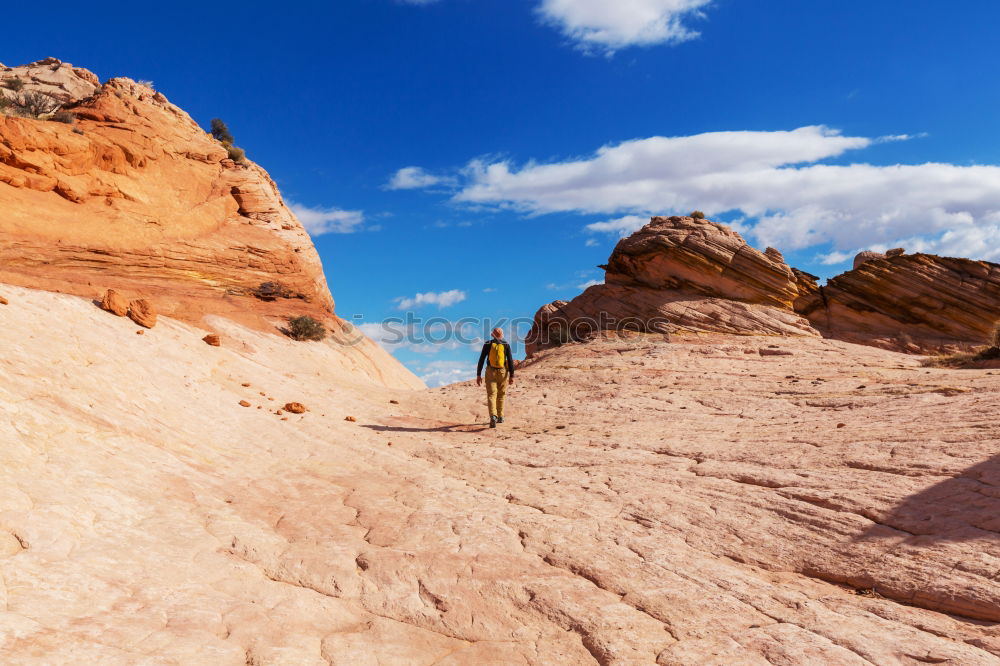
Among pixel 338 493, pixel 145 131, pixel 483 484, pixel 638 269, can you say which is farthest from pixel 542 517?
pixel 145 131

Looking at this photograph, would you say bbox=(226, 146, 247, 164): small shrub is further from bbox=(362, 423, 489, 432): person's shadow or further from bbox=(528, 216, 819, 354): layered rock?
bbox=(362, 423, 489, 432): person's shadow

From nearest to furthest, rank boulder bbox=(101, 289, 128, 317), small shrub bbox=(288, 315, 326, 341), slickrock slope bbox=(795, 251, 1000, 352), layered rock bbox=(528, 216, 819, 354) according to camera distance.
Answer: boulder bbox=(101, 289, 128, 317), small shrub bbox=(288, 315, 326, 341), slickrock slope bbox=(795, 251, 1000, 352), layered rock bbox=(528, 216, 819, 354)

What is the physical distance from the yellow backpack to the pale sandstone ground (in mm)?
1844

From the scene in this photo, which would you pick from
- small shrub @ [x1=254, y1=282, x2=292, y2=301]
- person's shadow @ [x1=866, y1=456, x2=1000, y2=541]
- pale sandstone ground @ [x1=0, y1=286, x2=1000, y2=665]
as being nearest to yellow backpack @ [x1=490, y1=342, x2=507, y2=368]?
pale sandstone ground @ [x1=0, y1=286, x2=1000, y2=665]

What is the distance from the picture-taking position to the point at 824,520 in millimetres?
6137

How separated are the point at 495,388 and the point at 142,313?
847 centimetres

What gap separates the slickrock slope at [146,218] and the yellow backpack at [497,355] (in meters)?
9.77

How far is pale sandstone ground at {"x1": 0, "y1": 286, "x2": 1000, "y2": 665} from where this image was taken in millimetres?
4129

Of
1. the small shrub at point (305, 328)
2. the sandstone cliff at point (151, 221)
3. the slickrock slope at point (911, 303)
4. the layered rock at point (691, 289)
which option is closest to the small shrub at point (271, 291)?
the sandstone cliff at point (151, 221)

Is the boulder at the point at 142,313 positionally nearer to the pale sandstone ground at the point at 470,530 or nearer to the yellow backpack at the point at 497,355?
the pale sandstone ground at the point at 470,530

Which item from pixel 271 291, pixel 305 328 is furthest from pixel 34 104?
pixel 305 328

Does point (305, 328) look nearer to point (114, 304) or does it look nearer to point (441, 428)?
point (114, 304)

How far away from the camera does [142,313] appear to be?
553 inches

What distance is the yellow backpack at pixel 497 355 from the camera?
12867mm
